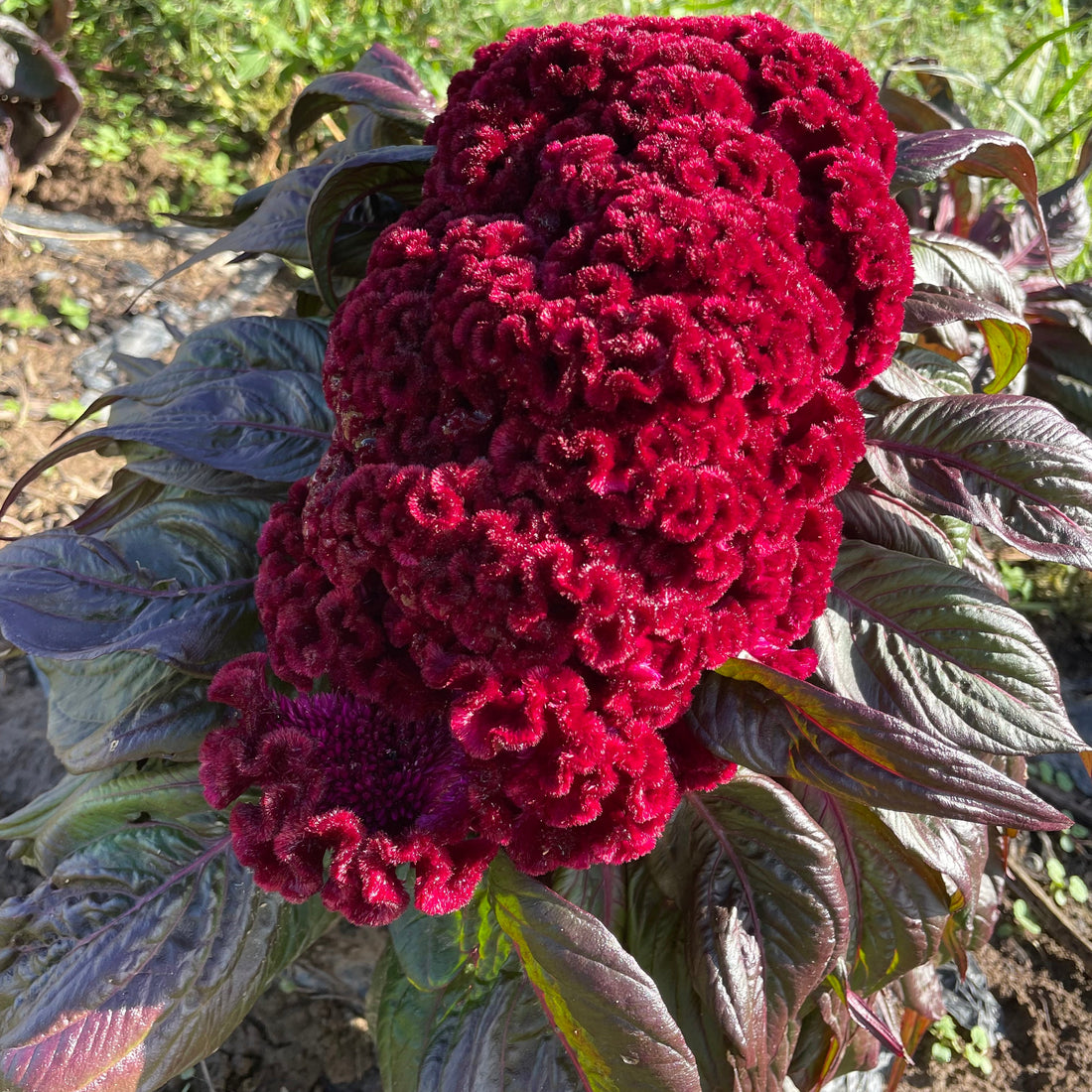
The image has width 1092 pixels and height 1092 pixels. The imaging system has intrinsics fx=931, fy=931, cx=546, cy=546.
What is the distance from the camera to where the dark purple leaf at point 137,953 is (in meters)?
1.10

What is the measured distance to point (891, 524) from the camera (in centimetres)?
130

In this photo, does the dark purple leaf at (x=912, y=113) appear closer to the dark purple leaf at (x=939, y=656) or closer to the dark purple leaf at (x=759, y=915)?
the dark purple leaf at (x=939, y=656)

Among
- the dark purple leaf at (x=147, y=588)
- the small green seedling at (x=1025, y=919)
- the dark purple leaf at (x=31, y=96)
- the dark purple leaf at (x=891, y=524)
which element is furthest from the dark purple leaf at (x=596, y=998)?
the dark purple leaf at (x=31, y=96)

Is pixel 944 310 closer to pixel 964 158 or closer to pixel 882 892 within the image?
pixel 964 158

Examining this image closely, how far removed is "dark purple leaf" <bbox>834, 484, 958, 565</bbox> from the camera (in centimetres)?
130

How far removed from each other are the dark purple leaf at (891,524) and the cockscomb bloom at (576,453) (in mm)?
271

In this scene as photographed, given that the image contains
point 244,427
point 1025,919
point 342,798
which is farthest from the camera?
point 1025,919

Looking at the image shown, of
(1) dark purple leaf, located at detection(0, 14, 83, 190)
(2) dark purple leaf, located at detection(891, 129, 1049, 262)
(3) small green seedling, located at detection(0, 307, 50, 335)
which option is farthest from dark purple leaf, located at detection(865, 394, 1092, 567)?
(1) dark purple leaf, located at detection(0, 14, 83, 190)

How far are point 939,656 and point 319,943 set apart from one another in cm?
142

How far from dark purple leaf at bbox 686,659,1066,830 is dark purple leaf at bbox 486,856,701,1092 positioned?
24cm

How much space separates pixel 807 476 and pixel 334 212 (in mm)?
802

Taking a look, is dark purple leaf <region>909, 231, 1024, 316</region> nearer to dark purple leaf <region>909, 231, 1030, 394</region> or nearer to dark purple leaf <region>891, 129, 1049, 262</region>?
dark purple leaf <region>909, 231, 1030, 394</region>

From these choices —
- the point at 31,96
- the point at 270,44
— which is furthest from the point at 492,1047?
the point at 270,44

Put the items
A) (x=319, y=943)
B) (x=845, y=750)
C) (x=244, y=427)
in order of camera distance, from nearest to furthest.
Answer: (x=845, y=750) → (x=244, y=427) → (x=319, y=943)
